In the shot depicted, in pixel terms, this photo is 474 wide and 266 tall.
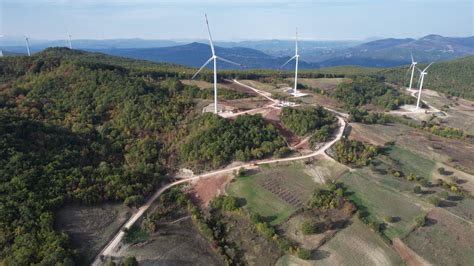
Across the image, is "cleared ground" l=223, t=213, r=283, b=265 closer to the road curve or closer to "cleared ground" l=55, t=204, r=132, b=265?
the road curve

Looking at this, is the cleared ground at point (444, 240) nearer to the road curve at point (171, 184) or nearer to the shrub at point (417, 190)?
the shrub at point (417, 190)

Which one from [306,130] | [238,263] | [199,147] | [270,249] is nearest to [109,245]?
[238,263]

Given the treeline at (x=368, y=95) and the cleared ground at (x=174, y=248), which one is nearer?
the cleared ground at (x=174, y=248)

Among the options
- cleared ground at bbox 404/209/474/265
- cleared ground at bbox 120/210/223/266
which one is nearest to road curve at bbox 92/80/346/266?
cleared ground at bbox 120/210/223/266

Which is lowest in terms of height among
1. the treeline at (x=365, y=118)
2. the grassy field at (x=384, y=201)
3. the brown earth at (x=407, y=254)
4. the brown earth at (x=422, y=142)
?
the brown earth at (x=407, y=254)

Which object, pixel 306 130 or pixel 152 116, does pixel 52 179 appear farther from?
pixel 306 130

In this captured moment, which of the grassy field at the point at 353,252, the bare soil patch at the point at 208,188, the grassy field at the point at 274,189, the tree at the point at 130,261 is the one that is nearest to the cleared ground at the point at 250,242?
the grassy field at the point at 353,252
